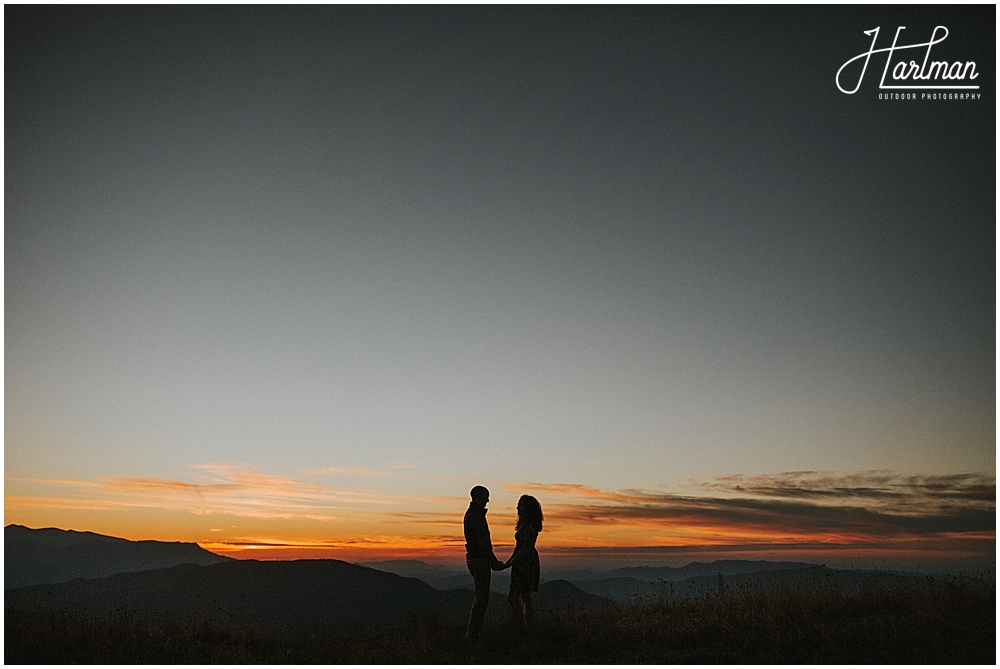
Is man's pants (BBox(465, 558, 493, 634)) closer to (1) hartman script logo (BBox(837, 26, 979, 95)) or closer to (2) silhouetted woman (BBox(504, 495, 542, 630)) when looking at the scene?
(2) silhouetted woman (BBox(504, 495, 542, 630))

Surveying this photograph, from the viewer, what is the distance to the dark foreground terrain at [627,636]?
8.71 metres

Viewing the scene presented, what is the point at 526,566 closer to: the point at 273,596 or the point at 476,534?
the point at 476,534

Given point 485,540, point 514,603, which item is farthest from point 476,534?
point 514,603

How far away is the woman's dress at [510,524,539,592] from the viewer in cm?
965

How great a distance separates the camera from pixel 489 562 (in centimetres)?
957

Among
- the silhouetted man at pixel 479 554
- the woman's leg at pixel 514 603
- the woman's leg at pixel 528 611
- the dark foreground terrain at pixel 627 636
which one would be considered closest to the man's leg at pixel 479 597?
the silhouetted man at pixel 479 554

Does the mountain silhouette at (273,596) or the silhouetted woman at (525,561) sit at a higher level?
the silhouetted woman at (525,561)

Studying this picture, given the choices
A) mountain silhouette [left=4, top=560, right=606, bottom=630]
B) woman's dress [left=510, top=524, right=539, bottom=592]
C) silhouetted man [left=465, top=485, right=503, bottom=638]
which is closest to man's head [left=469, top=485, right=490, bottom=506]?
silhouetted man [left=465, top=485, right=503, bottom=638]

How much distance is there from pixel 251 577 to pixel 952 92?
47.1 feet

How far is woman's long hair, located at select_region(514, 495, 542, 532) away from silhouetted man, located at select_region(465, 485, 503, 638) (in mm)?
526

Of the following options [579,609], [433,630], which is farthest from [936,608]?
[433,630]

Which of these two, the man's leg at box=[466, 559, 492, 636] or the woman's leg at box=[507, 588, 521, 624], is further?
the woman's leg at box=[507, 588, 521, 624]

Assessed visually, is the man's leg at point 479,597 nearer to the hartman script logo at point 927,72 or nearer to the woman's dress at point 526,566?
the woman's dress at point 526,566

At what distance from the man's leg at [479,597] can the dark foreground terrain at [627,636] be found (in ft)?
0.82
